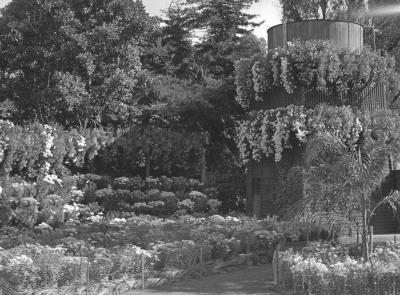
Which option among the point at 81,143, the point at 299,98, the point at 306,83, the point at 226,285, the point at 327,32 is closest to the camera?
the point at 226,285

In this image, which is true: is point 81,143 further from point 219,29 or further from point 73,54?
point 219,29

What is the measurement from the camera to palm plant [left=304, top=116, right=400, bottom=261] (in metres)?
10.7

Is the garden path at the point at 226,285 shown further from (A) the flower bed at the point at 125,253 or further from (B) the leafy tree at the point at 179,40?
(B) the leafy tree at the point at 179,40

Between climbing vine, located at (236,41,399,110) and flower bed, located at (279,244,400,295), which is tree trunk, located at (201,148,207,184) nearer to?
climbing vine, located at (236,41,399,110)

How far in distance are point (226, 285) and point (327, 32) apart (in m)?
12.0

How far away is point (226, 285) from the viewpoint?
1093 centimetres

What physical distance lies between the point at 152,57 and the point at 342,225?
17.9m

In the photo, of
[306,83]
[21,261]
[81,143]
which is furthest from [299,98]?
[21,261]

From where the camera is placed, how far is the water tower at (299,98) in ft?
64.4

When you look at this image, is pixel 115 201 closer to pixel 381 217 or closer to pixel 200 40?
pixel 381 217

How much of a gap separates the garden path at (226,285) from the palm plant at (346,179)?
1.81 m

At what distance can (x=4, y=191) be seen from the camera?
1733 centimetres

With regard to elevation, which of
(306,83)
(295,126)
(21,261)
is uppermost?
(306,83)

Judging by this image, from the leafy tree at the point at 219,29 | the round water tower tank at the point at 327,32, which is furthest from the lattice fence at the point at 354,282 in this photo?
the leafy tree at the point at 219,29
